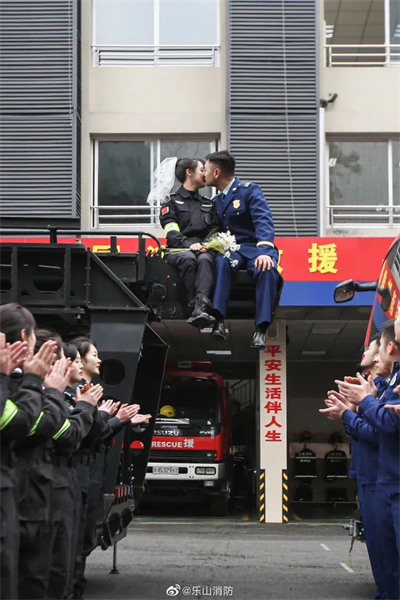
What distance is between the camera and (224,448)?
20578mm

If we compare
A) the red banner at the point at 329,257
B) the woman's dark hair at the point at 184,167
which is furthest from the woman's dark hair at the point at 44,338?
the red banner at the point at 329,257

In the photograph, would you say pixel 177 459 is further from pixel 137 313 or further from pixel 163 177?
pixel 137 313

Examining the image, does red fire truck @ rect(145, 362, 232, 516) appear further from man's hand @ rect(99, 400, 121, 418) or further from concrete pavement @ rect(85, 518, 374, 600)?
man's hand @ rect(99, 400, 121, 418)

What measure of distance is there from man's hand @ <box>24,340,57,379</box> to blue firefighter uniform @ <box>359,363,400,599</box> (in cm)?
219

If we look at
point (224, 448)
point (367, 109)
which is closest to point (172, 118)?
point (367, 109)

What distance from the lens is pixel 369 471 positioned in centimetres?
817

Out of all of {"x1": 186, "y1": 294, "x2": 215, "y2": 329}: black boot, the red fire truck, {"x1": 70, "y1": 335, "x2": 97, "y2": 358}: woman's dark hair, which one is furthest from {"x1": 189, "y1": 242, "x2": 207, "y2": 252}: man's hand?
the red fire truck

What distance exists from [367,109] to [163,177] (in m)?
11.0

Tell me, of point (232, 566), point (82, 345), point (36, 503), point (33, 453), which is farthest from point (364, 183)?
point (36, 503)

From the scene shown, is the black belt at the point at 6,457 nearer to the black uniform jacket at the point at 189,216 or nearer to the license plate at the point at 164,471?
the black uniform jacket at the point at 189,216

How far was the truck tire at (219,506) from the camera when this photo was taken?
2084cm

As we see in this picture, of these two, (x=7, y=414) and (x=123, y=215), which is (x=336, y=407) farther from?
(x=123, y=215)

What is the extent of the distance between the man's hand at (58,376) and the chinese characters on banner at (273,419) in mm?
13512

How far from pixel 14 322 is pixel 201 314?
2753 millimetres
